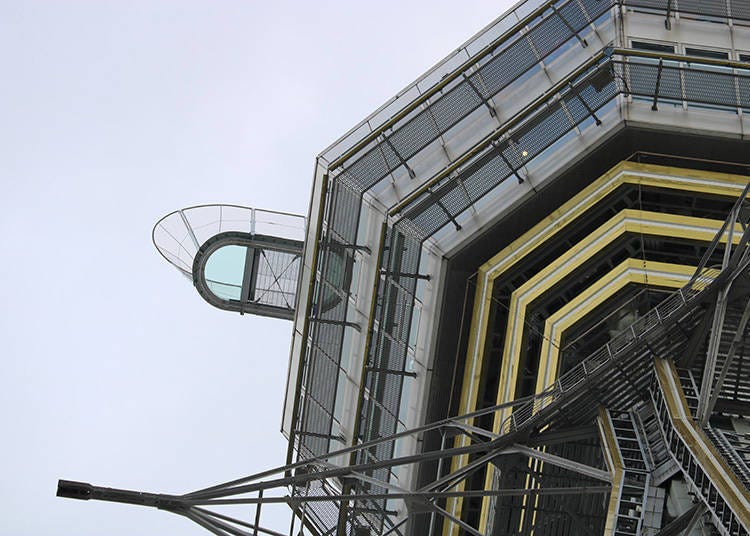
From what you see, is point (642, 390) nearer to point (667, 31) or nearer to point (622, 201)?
point (622, 201)

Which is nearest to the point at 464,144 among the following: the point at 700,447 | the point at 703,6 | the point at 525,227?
the point at 525,227

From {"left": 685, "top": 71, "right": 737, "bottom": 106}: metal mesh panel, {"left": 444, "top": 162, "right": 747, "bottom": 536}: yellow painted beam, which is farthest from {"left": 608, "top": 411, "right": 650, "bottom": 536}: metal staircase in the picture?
{"left": 685, "top": 71, "right": 737, "bottom": 106}: metal mesh panel

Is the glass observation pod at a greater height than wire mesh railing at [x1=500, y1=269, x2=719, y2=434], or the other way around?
the glass observation pod

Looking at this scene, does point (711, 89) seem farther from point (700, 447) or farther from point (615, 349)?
point (700, 447)

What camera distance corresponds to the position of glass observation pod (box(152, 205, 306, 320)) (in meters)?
56.6

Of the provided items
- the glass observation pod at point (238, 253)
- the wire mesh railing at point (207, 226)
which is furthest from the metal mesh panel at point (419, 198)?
A: the wire mesh railing at point (207, 226)

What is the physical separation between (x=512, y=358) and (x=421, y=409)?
4.07 metres

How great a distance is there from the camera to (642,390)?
33031mm

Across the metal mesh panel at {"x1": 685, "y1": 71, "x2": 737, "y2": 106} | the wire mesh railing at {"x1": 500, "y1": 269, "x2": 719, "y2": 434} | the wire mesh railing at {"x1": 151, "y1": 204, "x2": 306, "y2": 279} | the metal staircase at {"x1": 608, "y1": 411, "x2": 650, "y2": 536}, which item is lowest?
the metal staircase at {"x1": 608, "y1": 411, "x2": 650, "y2": 536}

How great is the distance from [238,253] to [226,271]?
1060 millimetres

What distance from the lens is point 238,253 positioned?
56812 millimetres

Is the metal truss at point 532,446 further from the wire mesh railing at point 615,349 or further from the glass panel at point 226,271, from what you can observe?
the glass panel at point 226,271

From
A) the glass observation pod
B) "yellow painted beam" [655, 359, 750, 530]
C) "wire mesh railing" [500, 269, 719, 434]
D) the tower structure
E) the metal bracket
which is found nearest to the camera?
"yellow painted beam" [655, 359, 750, 530]

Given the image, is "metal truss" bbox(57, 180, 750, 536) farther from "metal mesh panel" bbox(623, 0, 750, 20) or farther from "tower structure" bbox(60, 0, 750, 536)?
"metal mesh panel" bbox(623, 0, 750, 20)
